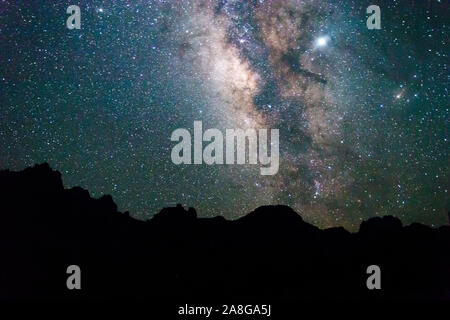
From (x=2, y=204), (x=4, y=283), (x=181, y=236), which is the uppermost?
(x=2, y=204)

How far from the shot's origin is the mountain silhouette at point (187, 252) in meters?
33.3

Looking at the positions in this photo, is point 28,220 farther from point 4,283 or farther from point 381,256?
point 381,256

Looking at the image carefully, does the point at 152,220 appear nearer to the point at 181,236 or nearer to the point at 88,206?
the point at 181,236

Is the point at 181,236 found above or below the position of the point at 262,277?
above

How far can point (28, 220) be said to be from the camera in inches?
1441

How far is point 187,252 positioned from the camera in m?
38.5

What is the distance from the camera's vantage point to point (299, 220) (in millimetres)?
47156

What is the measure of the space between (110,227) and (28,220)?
318 inches

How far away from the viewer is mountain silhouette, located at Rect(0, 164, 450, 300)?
33312mm
